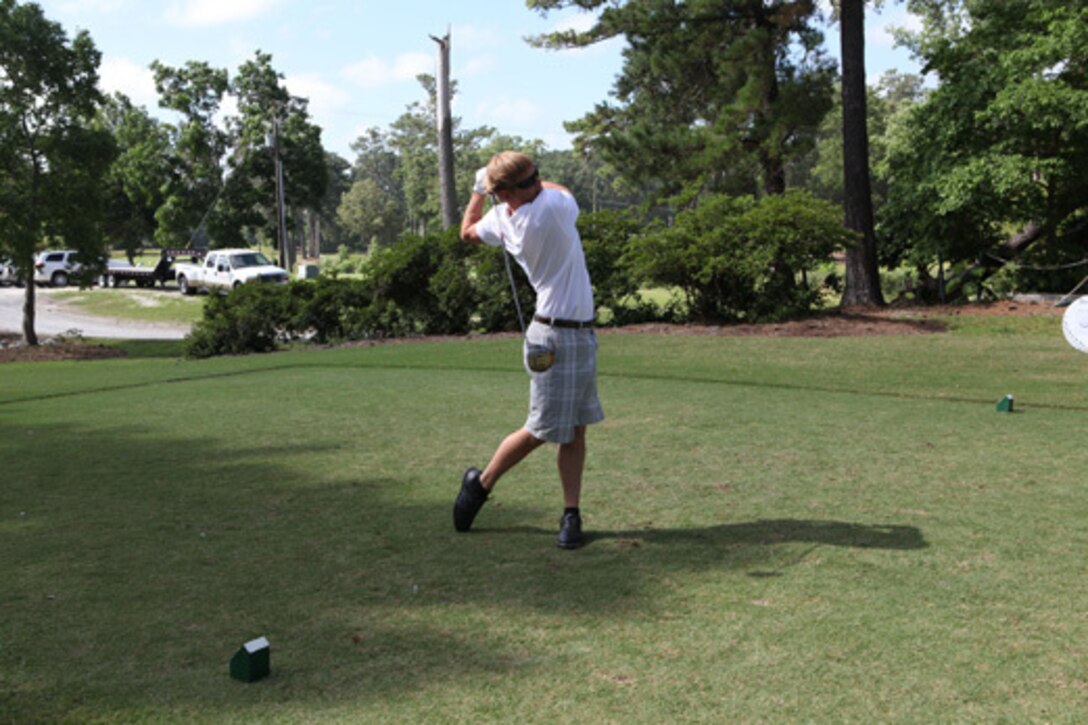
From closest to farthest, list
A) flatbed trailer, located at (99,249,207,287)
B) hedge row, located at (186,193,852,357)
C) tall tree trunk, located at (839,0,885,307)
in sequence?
hedge row, located at (186,193,852,357) < tall tree trunk, located at (839,0,885,307) < flatbed trailer, located at (99,249,207,287)

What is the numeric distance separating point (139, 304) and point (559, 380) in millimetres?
42372

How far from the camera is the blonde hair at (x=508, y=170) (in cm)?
469

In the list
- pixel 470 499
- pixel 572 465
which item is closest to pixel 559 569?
pixel 572 465

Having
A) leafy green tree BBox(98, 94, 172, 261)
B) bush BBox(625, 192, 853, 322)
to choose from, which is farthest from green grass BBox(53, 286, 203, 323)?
bush BBox(625, 192, 853, 322)

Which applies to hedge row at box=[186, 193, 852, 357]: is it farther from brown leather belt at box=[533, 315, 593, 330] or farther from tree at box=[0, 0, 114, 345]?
brown leather belt at box=[533, 315, 593, 330]

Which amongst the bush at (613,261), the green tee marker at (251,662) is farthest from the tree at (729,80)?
the green tee marker at (251,662)

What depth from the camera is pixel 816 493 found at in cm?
573

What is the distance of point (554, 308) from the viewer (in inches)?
191

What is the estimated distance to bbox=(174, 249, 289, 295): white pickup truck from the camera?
1642 inches

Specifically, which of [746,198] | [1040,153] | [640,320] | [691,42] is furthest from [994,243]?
[691,42]

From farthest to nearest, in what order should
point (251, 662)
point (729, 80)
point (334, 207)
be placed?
point (334, 207), point (729, 80), point (251, 662)

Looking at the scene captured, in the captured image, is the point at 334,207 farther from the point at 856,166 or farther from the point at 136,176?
the point at 856,166

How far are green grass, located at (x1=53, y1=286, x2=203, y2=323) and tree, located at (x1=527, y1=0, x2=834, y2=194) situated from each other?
65.9 feet

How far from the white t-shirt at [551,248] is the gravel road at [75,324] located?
28166mm
